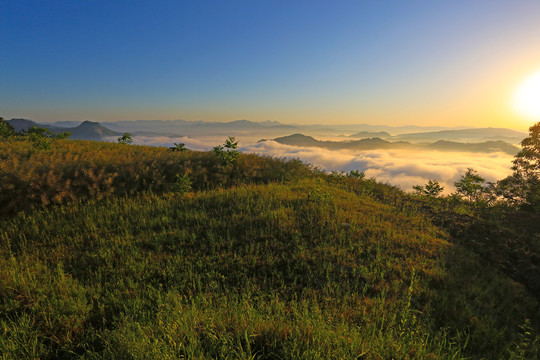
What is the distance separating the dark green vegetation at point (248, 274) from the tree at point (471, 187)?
1.91 metres

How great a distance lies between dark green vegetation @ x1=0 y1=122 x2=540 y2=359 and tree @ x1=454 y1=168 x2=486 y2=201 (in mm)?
1912

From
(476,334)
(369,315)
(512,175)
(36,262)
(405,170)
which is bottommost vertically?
(405,170)

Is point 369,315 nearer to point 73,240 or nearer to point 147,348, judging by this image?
point 147,348

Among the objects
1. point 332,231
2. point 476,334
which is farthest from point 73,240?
point 476,334

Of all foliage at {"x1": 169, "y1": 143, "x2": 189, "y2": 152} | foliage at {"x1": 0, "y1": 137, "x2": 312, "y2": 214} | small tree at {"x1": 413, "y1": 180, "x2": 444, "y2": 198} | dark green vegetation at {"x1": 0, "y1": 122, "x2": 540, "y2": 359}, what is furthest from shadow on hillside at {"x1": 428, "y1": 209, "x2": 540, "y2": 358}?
foliage at {"x1": 169, "y1": 143, "x2": 189, "y2": 152}

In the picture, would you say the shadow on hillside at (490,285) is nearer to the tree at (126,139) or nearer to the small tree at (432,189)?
the small tree at (432,189)

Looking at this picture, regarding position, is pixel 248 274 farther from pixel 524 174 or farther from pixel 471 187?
pixel 524 174

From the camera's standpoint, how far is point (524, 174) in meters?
11.2

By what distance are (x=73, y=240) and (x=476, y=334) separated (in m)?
8.08

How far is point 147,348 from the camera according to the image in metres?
2.37

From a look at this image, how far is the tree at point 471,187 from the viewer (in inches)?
440

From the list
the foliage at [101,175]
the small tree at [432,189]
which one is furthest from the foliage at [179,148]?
the small tree at [432,189]

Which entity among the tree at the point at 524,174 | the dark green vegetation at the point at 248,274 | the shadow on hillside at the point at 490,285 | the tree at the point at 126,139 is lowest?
the shadow on hillside at the point at 490,285

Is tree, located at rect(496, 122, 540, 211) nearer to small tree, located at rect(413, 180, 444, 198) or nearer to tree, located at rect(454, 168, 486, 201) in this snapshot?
tree, located at rect(454, 168, 486, 201)
